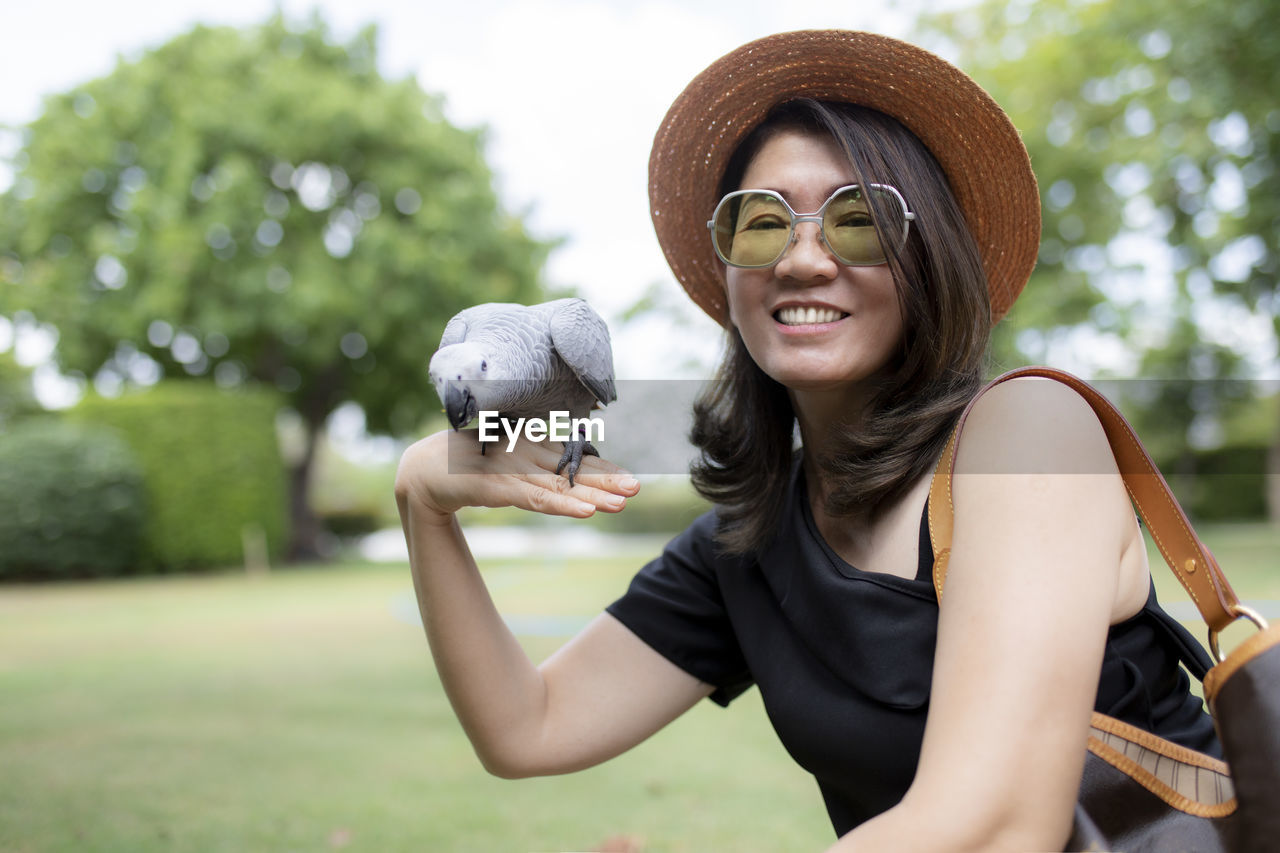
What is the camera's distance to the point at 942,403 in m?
1.58

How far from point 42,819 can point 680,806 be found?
248cm

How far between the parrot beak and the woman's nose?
0.57 m

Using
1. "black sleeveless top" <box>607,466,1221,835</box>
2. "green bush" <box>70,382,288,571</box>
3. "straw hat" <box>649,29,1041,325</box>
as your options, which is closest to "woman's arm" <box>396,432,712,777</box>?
"black sleeveless top" <box>607,466,1221,835</box>

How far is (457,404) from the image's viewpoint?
1458mm

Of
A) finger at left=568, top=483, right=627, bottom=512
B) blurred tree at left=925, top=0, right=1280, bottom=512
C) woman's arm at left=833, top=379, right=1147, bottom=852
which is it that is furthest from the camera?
blurred tree at left=925, top=0, right=1280, bottom=512

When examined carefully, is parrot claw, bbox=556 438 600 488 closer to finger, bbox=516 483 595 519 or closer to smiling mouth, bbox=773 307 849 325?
finger, bbox=516 483 595 519

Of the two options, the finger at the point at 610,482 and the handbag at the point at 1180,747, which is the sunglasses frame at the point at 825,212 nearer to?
the handbag at the point at 1180,747

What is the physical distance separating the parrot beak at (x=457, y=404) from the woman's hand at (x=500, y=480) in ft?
0.19

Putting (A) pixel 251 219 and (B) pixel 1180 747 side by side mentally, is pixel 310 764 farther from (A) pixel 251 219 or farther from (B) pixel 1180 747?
(A) pixel 251 219

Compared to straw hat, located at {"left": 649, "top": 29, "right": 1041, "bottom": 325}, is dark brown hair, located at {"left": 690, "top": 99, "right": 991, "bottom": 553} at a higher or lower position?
lower

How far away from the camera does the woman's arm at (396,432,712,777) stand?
146 cm

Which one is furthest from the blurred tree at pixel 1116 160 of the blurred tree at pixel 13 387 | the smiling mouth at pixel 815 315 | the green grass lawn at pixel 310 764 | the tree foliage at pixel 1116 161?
the blurred tree at pixel 13 387

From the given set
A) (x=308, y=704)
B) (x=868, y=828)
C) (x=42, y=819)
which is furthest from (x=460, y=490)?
(x=308, y=704)

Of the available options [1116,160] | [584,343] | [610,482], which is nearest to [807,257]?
[584,343]
